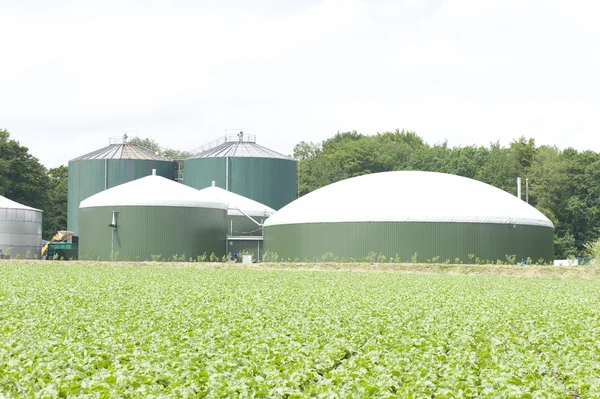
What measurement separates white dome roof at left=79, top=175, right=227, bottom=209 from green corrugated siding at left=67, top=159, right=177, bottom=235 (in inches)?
619

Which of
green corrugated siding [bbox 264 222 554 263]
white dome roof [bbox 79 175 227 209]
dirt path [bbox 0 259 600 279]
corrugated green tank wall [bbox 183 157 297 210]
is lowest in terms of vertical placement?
dirt path [bbox 0 259 600 279]

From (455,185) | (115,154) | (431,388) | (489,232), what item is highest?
(115,154)

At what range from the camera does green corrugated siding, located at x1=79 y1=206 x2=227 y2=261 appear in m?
48.2

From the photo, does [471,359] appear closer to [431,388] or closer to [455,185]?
[431,388]

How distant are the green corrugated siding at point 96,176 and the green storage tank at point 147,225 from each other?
16865 mm

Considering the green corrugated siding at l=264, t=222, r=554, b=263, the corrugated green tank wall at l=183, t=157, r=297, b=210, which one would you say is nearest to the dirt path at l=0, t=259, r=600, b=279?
the green corrugated siding at l=264, t=222, r=554, b=263

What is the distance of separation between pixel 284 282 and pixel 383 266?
478 inches

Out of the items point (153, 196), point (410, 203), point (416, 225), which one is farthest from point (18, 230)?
point (416, 225)

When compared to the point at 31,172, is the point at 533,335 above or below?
below

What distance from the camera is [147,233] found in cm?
4841

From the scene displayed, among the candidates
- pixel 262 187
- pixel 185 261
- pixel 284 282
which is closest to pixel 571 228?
pixel 262 187

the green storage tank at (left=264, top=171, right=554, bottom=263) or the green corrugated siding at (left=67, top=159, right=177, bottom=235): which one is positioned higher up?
the green corrugated siding at (left=67, top=159, right=177, bottom=235)

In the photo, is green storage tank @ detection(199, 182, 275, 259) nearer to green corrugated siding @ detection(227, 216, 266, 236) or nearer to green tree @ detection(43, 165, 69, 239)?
green corrugated siding @ detection(227, 216, 266, 236)

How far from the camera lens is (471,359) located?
11.9 meters
